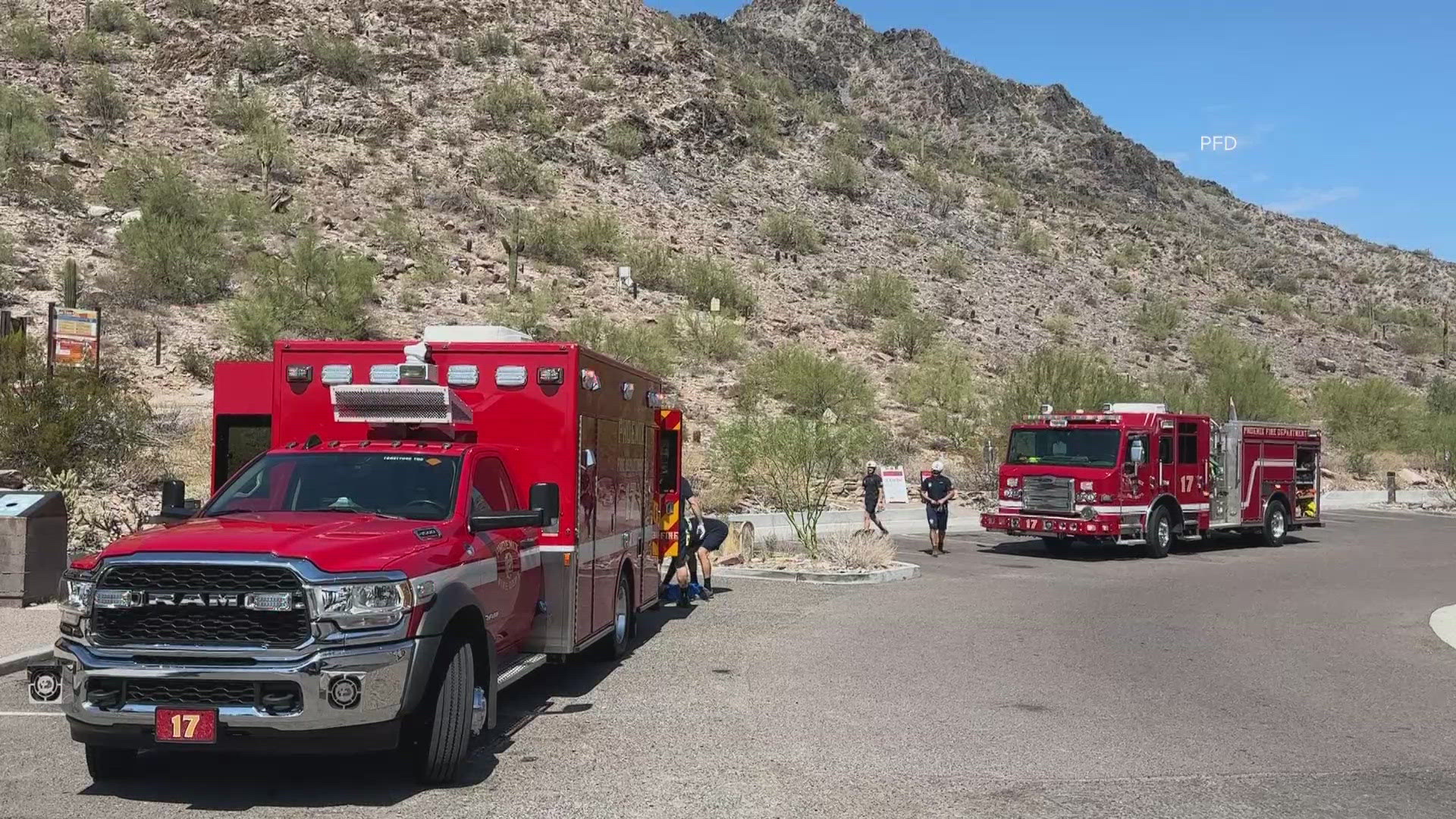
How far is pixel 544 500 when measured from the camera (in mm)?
8008

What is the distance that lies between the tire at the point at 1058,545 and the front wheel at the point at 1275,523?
13.4 ft

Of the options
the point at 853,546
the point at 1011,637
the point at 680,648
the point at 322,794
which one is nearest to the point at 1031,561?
the point at 853,546

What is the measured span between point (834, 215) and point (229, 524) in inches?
2100

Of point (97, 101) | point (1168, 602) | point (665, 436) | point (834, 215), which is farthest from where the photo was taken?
point (834, 215)

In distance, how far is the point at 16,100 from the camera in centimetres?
4516

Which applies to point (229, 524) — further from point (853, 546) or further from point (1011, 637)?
point (853, 546)

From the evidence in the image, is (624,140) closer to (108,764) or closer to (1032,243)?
(1032,243)

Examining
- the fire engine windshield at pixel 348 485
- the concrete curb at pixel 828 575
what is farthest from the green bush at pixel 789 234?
the fire engine windshield at pixel 348 485

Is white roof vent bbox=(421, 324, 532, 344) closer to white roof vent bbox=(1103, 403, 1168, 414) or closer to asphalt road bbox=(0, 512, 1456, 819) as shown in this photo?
asphalt road bbox=(0, 512, 1456, 819)

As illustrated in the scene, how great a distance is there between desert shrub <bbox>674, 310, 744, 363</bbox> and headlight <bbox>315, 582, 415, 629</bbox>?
1381 inches

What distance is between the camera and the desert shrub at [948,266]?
56.8 metres

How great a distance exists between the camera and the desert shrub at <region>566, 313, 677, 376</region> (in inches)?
1510

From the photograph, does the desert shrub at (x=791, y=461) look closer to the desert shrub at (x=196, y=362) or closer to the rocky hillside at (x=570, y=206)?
the rocky hillside at (x=570, y=206)

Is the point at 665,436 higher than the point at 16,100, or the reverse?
the point at 16,100
